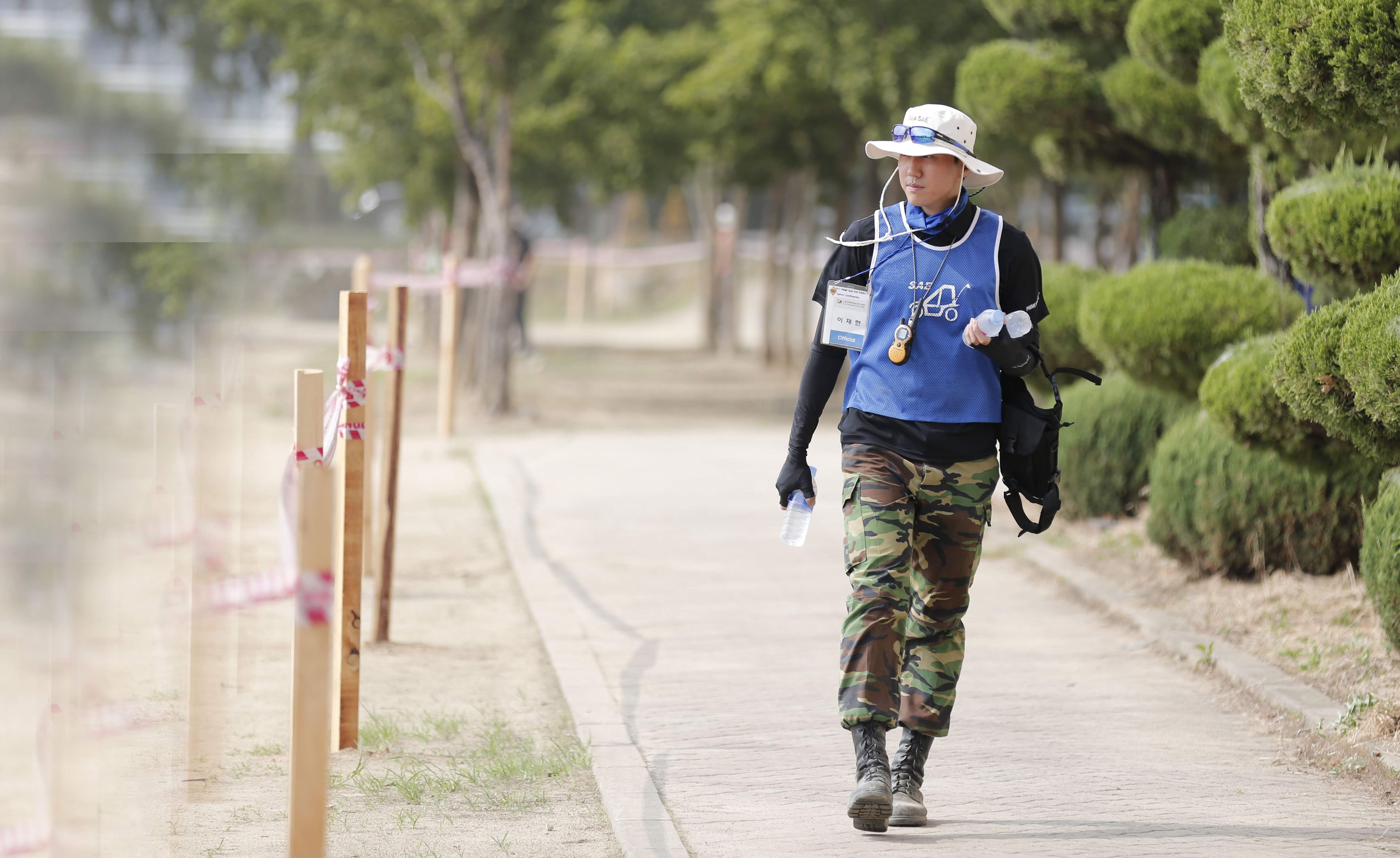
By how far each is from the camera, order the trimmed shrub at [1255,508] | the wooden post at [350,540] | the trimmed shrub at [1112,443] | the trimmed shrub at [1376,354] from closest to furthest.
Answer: the trimmed shrub at [1376,354]
the wooden post at [350,540]
the trimmed shrub at [1255,508]
the trimmed shrub at [1112,443]

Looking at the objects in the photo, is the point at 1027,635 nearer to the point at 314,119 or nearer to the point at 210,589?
the point at 210,589

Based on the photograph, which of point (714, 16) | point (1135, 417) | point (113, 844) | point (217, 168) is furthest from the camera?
point (217, 168)

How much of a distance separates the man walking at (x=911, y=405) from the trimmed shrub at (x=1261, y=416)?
230 centimetres

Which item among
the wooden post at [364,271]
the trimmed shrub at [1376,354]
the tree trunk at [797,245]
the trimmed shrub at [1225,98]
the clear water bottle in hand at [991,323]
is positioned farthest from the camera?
the tree trunk at [797,245]

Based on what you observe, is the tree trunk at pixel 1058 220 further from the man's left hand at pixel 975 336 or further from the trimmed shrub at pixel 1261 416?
the man's left hand at pixel 975 336

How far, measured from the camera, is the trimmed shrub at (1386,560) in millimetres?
6031

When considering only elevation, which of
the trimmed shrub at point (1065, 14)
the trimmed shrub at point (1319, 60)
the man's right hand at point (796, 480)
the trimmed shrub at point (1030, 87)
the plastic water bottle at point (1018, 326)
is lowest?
the man's right hand at point (796, 480)

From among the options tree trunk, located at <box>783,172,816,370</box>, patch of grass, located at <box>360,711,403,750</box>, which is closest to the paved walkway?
patch of grass, located at <box>360,711,403,750</box>

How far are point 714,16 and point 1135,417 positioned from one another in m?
17.5

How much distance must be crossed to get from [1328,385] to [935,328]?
5.40 feet

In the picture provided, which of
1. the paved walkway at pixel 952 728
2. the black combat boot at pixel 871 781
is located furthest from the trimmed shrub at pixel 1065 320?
the black combat boot at pixel 871 781

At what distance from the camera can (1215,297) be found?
8633 mm

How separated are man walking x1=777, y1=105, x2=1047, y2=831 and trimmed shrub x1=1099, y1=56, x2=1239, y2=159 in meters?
5.62

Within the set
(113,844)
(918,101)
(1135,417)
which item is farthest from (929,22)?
(113,844)
